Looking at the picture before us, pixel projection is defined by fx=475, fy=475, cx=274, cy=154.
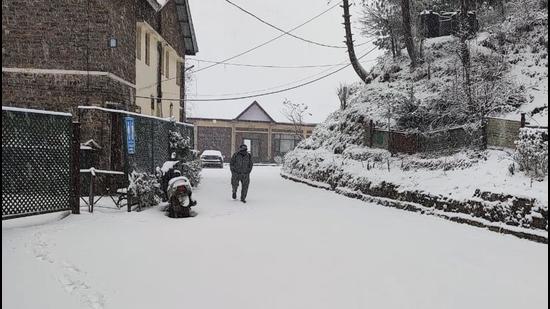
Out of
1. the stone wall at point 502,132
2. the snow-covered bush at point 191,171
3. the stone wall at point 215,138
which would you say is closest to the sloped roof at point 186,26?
the snow-covered bush at point 191,171

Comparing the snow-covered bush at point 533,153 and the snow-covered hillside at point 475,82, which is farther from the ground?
the snow-covered hillside at point 475,82

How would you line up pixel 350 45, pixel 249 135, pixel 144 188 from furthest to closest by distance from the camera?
pixel 249 135 → pixel 350 45 → pixel 144 188

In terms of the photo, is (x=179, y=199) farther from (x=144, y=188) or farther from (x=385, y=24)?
(x=385, y=24)

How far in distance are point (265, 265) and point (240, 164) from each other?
23.4 feet

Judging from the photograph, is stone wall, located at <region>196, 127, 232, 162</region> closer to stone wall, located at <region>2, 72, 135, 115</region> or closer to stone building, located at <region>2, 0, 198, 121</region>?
stone building, located at <region>2, 0, 198, 121</region>

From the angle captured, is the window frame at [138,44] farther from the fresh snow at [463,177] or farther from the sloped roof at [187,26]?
the fresh snow at [463,177]

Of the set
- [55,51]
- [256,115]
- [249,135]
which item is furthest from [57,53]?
[256,115]

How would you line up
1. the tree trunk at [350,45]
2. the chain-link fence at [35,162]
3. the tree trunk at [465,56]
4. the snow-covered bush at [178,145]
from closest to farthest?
the chain-link fence at [35,162]
the snow-covered bush at [178,145]
the tree trunk at [465,56]
the tree trunk at [350,45]

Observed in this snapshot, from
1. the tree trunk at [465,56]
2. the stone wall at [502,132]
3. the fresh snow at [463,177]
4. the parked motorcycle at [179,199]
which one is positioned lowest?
the parked motorcycle at [179,199]

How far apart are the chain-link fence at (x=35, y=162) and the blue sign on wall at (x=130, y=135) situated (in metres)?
1.33

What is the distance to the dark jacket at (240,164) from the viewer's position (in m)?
12.6

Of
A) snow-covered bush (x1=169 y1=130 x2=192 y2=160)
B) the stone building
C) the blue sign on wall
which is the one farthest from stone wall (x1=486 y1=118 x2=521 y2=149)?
the stone building

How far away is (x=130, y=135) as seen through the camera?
9914 millimetres

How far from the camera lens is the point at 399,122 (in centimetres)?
1623
